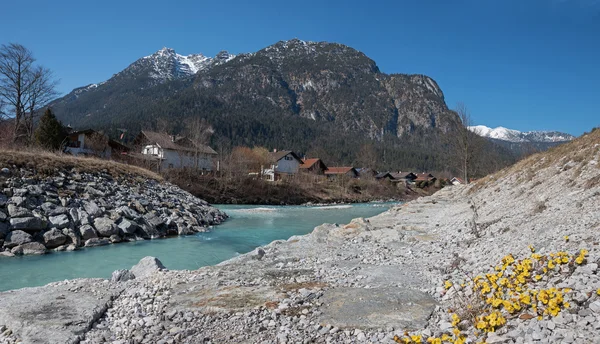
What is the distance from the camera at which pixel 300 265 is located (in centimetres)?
962

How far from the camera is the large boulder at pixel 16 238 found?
43.9ft

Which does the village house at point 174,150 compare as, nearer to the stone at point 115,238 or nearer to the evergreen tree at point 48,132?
the evergreen tree at point 48,132

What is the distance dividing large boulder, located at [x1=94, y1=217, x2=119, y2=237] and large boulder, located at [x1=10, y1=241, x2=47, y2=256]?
102 inches

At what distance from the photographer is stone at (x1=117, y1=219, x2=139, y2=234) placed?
16922mm

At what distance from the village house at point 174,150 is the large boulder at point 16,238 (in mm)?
44588

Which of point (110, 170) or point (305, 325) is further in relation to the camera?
point (110, 170)

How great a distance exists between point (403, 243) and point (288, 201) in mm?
42229

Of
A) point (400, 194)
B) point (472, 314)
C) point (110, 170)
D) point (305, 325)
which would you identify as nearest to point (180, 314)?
point (305, 325)

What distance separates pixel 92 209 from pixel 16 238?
3746 millimetres

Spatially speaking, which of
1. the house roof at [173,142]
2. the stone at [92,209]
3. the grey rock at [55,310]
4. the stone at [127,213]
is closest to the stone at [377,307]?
the grey rock at [55,310]

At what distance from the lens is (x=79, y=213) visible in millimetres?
16422

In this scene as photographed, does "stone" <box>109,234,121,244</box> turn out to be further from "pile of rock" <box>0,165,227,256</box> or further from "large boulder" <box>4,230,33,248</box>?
"large boulder" <box>4,230,33,248</box>

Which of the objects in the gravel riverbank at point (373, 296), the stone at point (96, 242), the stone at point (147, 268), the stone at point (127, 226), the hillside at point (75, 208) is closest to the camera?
the gravel riverbank at point (373, 296)

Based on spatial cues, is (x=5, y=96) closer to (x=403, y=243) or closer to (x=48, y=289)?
(x=48, y=289)
